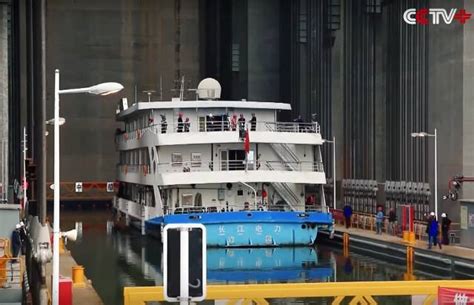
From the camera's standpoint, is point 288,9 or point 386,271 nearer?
point 386,271

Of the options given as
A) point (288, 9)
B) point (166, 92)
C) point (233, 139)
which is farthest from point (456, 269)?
point (166, 92)

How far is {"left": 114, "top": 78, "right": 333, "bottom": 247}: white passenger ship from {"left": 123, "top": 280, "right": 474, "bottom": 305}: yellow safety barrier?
19041 mm

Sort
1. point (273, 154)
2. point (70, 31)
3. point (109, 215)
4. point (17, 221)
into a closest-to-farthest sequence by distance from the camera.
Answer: point (17, 221) → point (273, 154) → point (109, 215) → point (70, 31)

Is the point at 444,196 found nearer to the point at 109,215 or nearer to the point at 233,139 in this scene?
the point at 233,139

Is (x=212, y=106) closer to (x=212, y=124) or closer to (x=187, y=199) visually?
(x=212, y=124)

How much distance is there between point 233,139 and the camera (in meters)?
33.9

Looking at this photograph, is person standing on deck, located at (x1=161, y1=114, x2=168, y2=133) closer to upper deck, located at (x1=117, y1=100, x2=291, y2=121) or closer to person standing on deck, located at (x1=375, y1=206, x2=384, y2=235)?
upper deck, located at (x1=117, y1=100, x2=291, y2=121)

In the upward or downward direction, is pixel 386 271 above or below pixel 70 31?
below

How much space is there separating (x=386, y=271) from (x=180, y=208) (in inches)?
350

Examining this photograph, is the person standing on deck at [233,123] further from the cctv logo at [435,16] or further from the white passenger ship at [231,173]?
the cctv logo at [435,16]

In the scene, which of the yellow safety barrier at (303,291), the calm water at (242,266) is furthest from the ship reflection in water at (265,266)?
the yellow safety barrier at (303,291)

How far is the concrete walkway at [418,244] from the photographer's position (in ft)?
85.8

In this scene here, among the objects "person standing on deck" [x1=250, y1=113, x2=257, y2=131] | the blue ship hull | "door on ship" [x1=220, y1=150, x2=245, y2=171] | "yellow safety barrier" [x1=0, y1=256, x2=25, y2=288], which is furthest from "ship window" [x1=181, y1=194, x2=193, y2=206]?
"yellow safety barrier" [x1=0, y1=256, x2=25, y2=288]

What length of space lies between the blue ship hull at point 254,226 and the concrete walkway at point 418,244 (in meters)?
2.29
